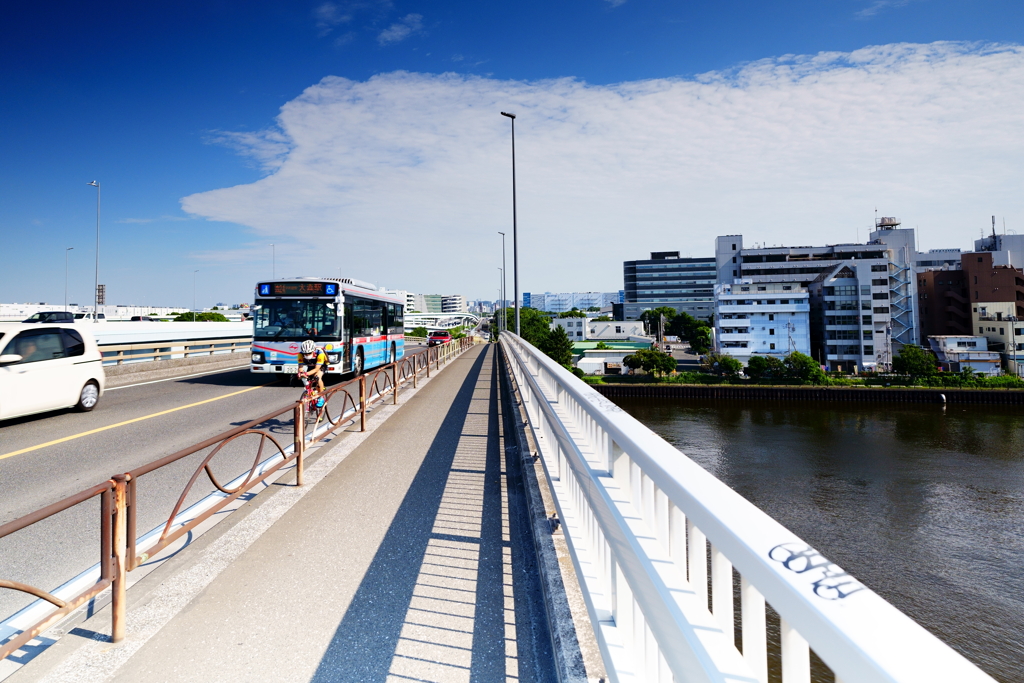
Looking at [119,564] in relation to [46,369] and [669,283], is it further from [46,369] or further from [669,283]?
[669,283]

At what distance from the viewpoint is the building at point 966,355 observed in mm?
76750

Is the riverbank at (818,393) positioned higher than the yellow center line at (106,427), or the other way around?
the yellow center line at (106,427)

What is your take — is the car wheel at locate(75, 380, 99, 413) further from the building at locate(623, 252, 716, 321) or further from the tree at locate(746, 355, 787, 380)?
the building at locate(623, 252, 716, 321)

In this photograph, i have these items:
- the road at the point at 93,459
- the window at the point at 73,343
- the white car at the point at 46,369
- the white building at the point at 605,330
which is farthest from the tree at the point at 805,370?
the window at the point at 73,343

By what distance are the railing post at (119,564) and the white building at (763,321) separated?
91775 mm

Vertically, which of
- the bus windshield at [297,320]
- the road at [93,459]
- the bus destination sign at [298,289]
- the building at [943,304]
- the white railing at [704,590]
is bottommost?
the road at [93,459]

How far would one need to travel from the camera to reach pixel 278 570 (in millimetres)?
4430

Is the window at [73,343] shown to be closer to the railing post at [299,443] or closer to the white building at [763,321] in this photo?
the railing post at [299,443]

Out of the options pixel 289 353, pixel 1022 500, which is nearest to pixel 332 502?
pixel 289 353

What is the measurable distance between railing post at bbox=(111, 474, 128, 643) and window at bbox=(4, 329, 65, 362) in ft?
29.9

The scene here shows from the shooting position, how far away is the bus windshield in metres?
16.3

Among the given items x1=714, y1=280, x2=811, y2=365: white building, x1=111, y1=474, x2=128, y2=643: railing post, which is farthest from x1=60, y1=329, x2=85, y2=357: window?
x1=714, y1=280, x2=811, y2=365: white building

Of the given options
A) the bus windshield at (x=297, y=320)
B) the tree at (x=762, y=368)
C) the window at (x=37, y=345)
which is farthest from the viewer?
the tree at (x=762, y=368)

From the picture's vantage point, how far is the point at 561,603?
3.34 metres
